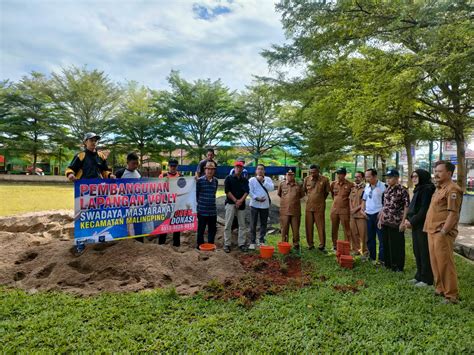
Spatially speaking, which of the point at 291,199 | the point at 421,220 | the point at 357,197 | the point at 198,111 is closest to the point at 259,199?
the point at 291,199

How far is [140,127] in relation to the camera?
2845 centimetres

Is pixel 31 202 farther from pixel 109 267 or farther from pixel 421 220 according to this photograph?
pixel 421 220

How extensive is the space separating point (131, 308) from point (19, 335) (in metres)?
0.96

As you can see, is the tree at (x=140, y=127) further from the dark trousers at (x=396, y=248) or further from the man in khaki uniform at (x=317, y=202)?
the dark trousers at (x=396, y=248)

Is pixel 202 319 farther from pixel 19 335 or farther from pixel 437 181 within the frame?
pixel 437 181

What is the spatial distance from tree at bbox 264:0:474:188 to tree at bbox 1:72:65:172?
2735 centimetres

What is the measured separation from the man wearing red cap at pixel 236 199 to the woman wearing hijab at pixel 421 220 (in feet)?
9.16

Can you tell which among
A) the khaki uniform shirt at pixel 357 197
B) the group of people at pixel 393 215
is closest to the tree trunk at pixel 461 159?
the group of people at pixel 393 215

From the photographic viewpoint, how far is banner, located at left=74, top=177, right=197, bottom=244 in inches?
172

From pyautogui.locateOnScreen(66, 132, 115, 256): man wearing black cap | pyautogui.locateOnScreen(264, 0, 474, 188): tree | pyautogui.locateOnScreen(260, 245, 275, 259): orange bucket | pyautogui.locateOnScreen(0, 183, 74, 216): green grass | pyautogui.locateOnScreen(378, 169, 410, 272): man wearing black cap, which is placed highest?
pyautogui.locateOnScreen(264, 0, 474, 188): tree

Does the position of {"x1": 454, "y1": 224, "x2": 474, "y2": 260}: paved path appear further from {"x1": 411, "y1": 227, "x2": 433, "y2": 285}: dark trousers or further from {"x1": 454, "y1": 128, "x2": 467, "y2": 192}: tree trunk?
{"x1": 454, "y1": 128, "x2": 467, "y2": 192}: tree trunk

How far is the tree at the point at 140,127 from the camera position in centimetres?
2833

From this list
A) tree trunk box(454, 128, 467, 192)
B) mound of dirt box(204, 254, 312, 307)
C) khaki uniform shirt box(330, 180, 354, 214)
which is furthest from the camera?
tree trunk box(454, 128, 467, 192)

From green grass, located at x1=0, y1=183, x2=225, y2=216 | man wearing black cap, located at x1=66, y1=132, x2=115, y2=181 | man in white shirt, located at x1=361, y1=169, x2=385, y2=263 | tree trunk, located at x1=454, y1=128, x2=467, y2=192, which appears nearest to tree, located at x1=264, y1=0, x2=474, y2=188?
man in white shirt, located at x1=361, y1=169, x2=385, y2=263
